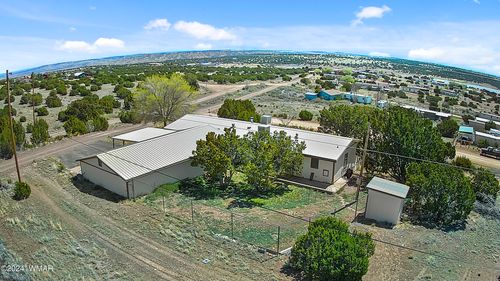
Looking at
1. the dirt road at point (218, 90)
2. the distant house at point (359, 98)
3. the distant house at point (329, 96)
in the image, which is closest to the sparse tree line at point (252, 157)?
the dirt road at point (218, 90)

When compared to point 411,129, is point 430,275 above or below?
below

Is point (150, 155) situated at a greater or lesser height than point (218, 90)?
greater

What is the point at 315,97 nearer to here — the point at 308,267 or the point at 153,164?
the point at 153,164

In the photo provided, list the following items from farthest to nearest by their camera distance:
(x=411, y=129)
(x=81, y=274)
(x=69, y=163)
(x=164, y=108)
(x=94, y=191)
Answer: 1. (x=164, y=108)
2. (x=69, y=163)
3. (x=411, y=129)
4. (x=94, y=191)
5. (x=81, y=274)

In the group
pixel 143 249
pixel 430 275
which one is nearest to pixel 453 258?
pixel 430 275

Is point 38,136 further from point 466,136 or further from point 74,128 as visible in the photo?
point 466,136

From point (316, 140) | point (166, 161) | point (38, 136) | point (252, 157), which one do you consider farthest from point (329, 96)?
point (166, 161)

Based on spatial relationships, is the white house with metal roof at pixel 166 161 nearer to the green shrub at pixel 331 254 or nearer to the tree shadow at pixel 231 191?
the tree shadow at pixel 231 191
